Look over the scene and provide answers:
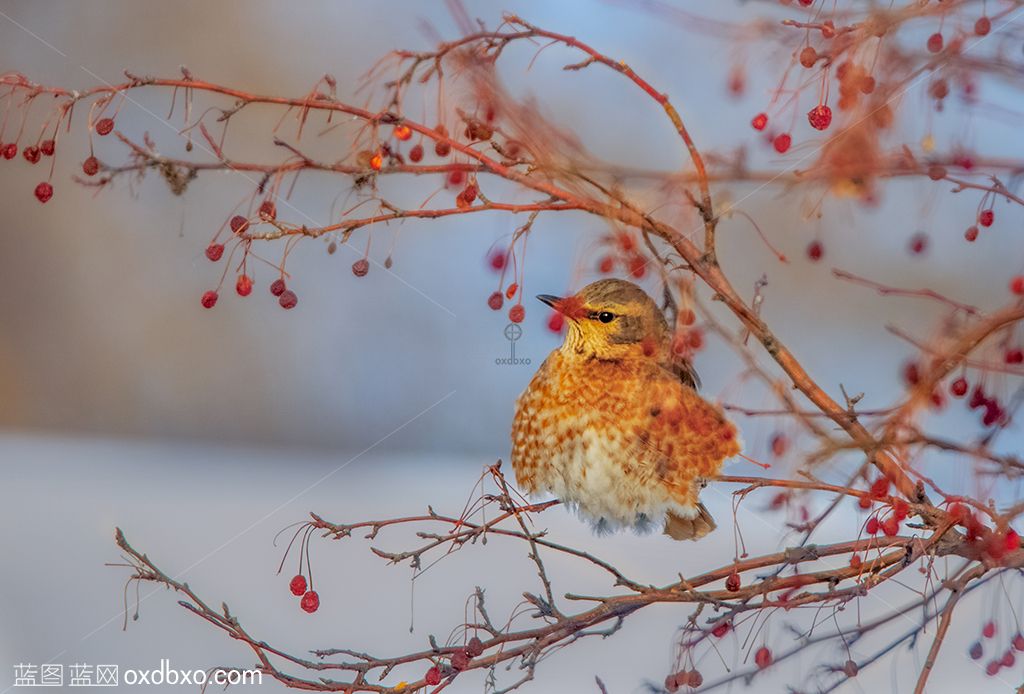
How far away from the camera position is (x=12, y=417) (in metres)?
2.56

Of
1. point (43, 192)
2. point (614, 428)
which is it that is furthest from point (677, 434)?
point (43, 192)

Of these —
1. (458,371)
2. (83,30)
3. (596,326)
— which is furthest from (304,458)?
(596,326)

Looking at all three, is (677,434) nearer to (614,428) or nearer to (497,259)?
(614,428)

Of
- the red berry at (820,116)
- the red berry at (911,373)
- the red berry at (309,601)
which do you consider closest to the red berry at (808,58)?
the red berry at (820,116)

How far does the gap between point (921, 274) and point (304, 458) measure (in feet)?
4.65

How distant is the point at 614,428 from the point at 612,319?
10 cm

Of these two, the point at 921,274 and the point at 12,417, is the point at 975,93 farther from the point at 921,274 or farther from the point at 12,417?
the point at 12,417

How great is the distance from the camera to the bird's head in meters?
0.97

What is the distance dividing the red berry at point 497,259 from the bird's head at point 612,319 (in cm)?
11

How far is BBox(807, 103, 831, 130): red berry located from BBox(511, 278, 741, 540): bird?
0.24 m

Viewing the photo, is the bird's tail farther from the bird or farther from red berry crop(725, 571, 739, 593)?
red berry crop(725, 571, 739, 593)

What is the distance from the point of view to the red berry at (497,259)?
836mm

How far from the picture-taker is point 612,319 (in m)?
1.00

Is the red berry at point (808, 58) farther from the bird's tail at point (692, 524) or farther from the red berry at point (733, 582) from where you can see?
the bird's tail at point (692, 524)
